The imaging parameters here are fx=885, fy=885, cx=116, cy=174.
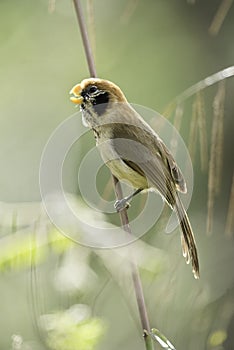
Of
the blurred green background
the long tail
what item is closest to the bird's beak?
the long tail

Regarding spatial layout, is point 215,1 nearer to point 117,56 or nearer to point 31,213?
point 117,56

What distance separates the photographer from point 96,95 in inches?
91.4

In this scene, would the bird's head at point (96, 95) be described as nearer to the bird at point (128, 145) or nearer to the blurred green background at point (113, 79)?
the bird at point (128, 145)

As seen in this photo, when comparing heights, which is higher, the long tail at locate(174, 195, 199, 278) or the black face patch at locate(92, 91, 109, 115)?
the black face patch at locate(92, 91, 109, 115)

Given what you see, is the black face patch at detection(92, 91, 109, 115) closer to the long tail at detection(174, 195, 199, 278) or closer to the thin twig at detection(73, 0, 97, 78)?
the long tail at detection(174, 195, 199, 278)

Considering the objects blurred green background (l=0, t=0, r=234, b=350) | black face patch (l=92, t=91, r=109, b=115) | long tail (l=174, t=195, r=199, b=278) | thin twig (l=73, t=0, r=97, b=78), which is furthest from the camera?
blurred green background (l=0, t=0, r=234, b=350)

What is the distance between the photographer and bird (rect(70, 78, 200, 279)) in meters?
2.32

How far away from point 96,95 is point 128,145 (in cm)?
20

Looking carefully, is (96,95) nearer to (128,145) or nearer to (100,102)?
(100,102)

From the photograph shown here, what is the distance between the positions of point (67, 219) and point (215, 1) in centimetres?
314

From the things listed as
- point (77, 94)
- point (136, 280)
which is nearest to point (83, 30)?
point (136, 280)

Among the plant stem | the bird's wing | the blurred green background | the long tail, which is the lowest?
the blurred green background

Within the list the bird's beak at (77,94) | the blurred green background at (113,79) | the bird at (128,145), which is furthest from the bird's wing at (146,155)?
the blurred green background at (113,79)

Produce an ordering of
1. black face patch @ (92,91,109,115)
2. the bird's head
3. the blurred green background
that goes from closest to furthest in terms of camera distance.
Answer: the bird's head < black face patch @ (92,91,109,115) < the blurred green background
